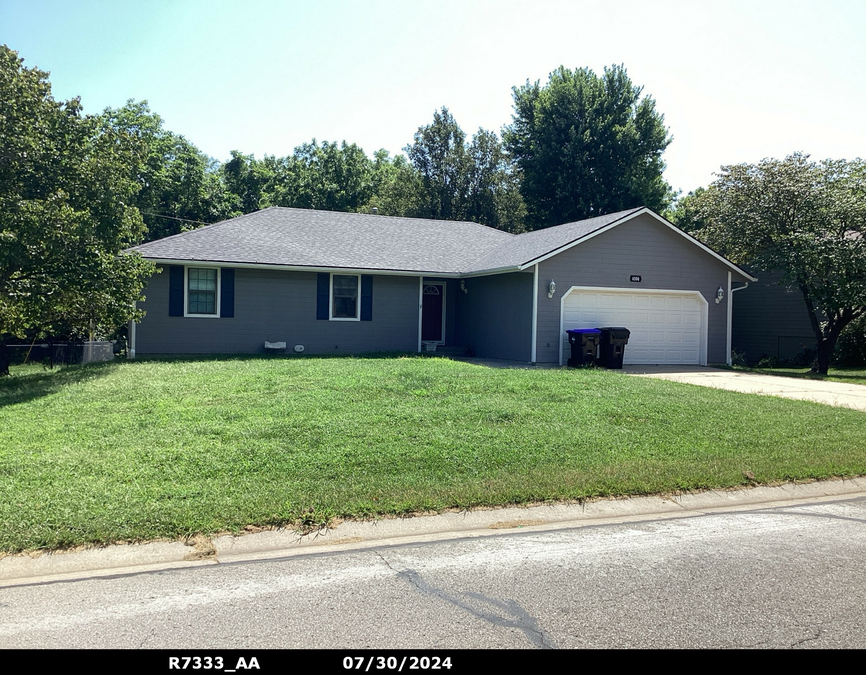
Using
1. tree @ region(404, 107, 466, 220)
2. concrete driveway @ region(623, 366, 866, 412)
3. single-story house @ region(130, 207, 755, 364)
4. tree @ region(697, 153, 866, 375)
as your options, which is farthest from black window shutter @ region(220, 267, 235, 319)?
tree @ region(404, 107, 466, 220)

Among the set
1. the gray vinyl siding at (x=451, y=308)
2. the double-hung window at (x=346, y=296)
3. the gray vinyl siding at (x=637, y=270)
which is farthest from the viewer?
the gray vinyl siding at (x=451, y=308)

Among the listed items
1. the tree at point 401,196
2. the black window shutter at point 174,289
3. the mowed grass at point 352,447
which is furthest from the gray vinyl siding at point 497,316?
the tree at point 401,196

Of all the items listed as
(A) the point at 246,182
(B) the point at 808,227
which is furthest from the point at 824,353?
(A) the point at 246,182

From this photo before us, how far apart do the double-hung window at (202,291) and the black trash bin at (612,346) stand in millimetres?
10236

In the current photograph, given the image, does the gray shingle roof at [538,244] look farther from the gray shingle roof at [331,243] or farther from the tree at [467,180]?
the tree at [467,180]

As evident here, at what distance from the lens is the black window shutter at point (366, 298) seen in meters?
20.0

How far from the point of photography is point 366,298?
2008 centimetres

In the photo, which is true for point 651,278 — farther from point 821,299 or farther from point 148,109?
point 148,109

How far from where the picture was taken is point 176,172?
39.4m

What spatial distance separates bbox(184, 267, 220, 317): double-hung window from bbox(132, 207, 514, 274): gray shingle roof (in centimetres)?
52

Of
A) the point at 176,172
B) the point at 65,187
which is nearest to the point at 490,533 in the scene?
the point at 65,187

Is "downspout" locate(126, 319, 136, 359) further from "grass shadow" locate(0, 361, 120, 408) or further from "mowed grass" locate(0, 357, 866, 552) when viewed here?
"mowed grass" locate(0, 357, 866, 552)

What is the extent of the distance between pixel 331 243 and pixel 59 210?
9094 mm

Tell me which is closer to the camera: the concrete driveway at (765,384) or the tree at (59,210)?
the tree at (59,210)
